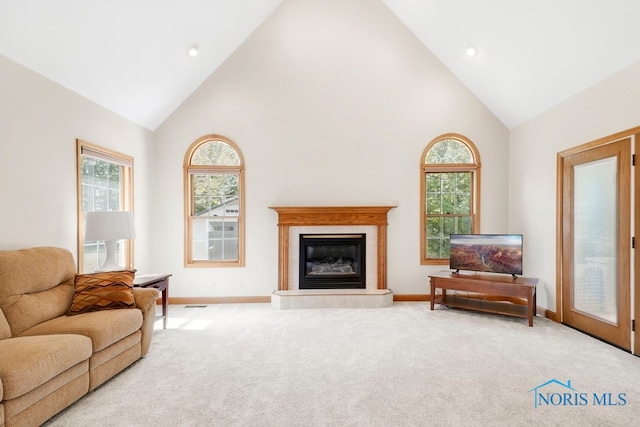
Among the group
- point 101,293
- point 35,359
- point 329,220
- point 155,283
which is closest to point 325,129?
point 329,220

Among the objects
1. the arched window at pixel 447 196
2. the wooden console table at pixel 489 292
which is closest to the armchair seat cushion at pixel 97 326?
the wooden console table at pixel 489 292

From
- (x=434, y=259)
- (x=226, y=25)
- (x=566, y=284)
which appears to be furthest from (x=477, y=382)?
(x=226, y=25)

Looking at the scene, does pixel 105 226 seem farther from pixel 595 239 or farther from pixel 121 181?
pixel 595 239

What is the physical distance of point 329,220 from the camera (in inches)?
208

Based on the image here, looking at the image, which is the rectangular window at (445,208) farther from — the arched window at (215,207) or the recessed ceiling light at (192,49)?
the recessed ceiling light at (192,49)

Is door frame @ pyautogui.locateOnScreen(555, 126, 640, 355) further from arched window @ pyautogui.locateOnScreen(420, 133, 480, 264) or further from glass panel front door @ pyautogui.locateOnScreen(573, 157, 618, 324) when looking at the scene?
arched window @ pyautogui.locateOnScreen(420, 133, 480, 264)

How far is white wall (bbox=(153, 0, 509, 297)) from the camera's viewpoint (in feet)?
17.3

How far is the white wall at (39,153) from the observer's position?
2.92m

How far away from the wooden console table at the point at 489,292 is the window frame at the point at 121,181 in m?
4.14

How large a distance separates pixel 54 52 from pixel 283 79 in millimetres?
2868

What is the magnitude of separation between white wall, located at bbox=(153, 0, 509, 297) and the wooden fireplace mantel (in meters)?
0.15

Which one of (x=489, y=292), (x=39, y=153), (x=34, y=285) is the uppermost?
(x=39, y=153)

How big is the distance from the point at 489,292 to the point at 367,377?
2.37 m

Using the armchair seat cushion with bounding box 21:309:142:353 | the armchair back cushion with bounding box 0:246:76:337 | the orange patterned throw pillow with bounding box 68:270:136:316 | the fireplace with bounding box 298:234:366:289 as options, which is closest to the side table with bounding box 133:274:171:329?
the orange patterned throw pillow with bounding box 68:270:136:316
